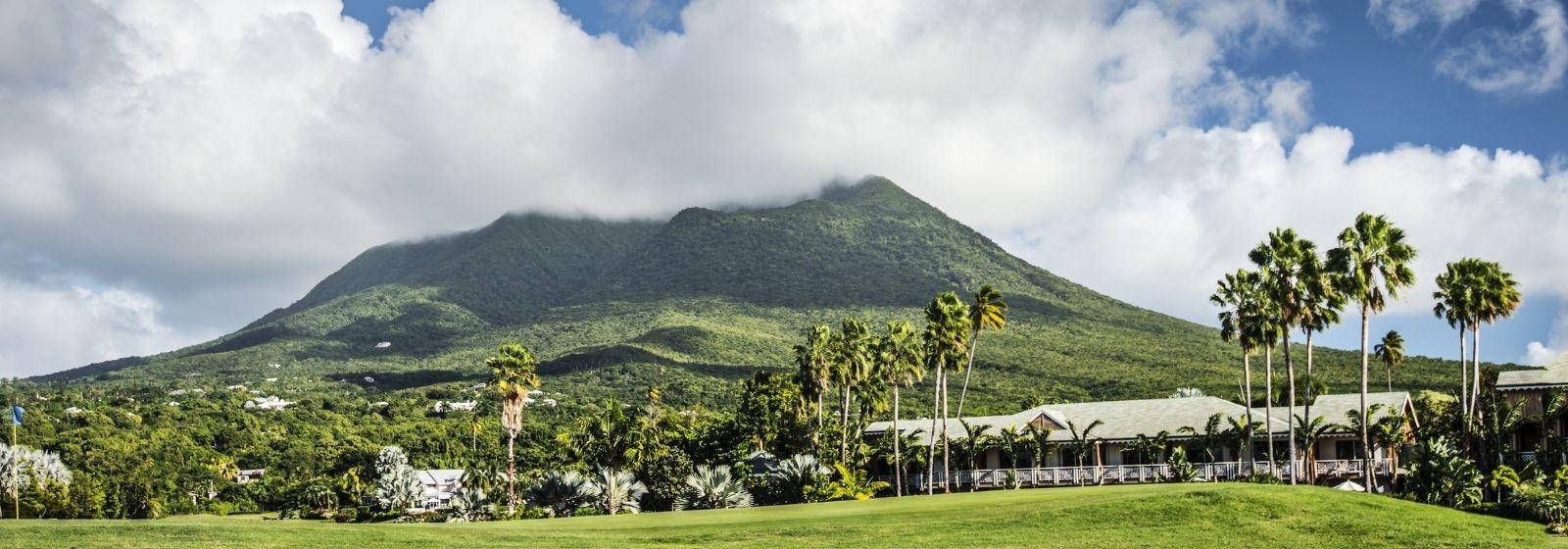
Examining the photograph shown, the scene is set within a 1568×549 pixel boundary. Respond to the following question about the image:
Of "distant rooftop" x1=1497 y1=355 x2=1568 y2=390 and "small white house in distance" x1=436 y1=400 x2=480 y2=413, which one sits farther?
"small white house in distance" x1=436 y1=400 x2=480 y2=413

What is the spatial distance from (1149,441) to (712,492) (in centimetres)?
2053

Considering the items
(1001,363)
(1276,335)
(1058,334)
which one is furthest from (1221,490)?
(1058,334)

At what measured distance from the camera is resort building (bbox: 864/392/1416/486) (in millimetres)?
55562

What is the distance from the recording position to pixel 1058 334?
520 feet

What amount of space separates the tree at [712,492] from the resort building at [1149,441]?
14.3m

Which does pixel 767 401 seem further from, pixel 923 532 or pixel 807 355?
pixel 923 532

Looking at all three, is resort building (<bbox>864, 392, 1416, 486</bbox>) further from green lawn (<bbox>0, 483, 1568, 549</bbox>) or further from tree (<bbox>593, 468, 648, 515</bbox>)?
green lawn (<bbox>0, 483, 1568, 549</bbox>)

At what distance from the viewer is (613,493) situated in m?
55.2

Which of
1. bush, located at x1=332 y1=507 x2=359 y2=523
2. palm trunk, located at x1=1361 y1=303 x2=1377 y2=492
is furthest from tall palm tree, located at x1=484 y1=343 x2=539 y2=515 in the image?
palm trunk, located at x1=1361 y1=303 x2=1377 y2=492

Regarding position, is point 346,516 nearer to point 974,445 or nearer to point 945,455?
point 945,455

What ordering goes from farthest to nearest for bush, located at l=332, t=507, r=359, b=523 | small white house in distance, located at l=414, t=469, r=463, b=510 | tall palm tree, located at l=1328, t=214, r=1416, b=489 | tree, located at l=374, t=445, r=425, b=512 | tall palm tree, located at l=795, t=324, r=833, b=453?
small white house in distance, located at l=414, t=469, r=463, b=510
tree, located at l=374, t=445, r=425, b=512
tall palm tree, located at l=795, t=324, r=833, b=453
bush, located at l=332, t=507, r=359, b=523
tall palm tree, located at l=1328, t=214, r=1416, b=489

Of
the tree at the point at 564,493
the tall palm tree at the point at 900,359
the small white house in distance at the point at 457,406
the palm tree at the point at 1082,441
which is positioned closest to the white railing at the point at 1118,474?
the palm tree at the point at 1082,441

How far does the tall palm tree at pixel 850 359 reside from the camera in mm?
66250

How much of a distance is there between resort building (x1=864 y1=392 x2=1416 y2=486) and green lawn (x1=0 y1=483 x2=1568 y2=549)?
17.9m
